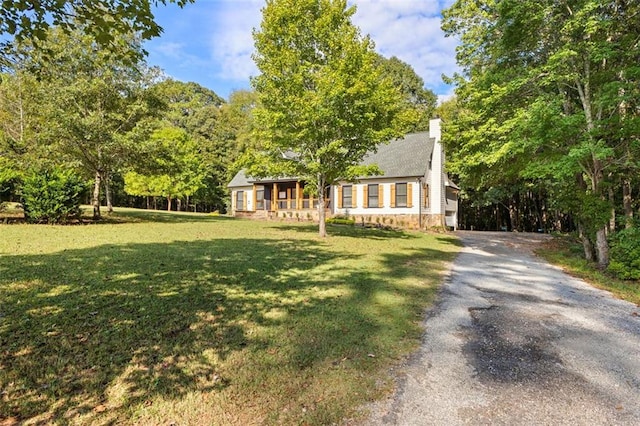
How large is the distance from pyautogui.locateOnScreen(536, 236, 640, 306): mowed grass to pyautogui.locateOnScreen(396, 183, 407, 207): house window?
9.65 meters

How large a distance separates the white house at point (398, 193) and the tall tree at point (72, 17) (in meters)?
17.4

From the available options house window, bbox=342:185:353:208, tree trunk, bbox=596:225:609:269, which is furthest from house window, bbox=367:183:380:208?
tree trunk, bbox=596:225:609:269

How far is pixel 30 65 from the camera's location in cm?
370

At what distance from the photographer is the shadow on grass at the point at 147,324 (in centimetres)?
286

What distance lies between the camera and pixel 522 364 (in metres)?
3.57

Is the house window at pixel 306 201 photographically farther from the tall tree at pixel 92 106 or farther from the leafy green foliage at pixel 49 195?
the leafy green foliage at pixel 49 195

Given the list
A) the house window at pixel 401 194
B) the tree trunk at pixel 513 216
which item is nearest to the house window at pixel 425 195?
the house window at pixel 401 194

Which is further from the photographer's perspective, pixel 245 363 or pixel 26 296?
pixel 26 296

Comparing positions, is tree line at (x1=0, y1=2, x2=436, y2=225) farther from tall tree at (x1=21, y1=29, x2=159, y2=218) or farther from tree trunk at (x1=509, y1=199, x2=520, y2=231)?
tree trunk at (x1=509, y1=199, x2=520, y2=231)

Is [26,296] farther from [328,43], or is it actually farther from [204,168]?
[204,168]

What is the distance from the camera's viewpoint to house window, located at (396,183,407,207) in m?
22.0

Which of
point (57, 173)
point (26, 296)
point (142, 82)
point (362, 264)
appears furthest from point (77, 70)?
point (362, 264)

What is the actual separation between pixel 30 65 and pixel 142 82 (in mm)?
14039

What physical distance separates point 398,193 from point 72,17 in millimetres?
20398
